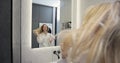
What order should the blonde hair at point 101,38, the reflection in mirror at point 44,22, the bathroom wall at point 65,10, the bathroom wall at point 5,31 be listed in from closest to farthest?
1. the blonde hair at point 101,38
2. the bathroom wall at point 5,31
3. the reflection in mirror at point 44,22
4. the bathroom wall at point 65,10

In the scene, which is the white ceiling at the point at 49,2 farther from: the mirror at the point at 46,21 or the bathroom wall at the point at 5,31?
the bathroom wall at the point at 5,31

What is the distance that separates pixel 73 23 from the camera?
1.88 m

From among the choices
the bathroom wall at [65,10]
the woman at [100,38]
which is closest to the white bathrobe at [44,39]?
the bathroom wall at [65,10]

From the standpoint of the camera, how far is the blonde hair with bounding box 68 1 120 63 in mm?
338

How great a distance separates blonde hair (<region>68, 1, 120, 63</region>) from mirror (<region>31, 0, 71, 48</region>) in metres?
1.05

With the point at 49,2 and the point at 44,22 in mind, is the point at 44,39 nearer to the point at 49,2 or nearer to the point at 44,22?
the point at 44,22

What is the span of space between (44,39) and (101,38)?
3.93ft

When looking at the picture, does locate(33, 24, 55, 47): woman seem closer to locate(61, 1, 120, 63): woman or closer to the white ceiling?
the white ceiling

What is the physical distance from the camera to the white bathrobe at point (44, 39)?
1474mm

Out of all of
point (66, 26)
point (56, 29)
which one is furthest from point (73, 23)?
point (56, 29)

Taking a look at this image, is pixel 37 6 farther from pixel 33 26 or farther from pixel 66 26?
pixel 66 26

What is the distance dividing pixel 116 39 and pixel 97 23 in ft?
0.17

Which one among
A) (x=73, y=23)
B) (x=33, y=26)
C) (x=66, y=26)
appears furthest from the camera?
(x=73, y=23)

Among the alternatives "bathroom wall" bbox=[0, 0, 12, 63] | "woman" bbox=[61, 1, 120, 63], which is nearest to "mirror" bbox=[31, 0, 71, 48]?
"bathroom wall" bbox=[0, 0, 12, 63]
